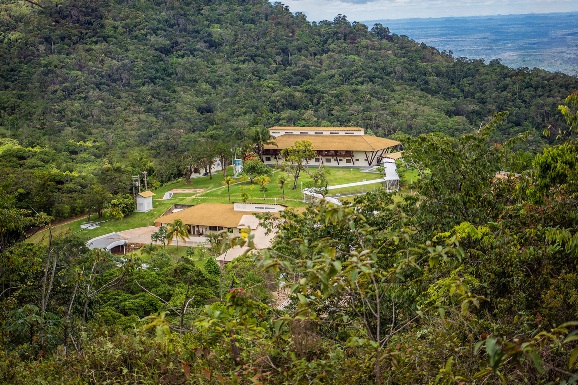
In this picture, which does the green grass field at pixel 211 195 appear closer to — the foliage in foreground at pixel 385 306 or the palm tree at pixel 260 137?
the palm tree at pixel 260 137

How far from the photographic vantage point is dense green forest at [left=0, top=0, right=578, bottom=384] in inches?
131

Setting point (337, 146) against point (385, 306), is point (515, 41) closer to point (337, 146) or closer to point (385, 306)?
point (337, 146)

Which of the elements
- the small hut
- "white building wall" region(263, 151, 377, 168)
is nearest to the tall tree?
"white building wall" region(263, 151, 377, 168)

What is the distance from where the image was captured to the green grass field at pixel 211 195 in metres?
21.4

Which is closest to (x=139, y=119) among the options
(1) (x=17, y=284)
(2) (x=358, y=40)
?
(2) (x=358, y=40)

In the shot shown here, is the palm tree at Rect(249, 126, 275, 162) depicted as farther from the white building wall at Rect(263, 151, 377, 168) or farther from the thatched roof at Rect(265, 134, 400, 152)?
the white building wall at Rect(263, 151, 377, 168)

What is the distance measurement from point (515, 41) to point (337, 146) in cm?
6273

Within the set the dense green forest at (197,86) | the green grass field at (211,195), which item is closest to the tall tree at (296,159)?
the green grass field at (211,195)

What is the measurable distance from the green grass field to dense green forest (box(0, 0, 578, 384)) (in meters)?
0.69

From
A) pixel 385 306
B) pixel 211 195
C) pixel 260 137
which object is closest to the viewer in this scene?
pixel 385 306

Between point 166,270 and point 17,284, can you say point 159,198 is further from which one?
point 17,284

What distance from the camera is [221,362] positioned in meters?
3.65

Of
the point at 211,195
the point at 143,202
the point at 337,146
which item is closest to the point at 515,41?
the point at 337,146

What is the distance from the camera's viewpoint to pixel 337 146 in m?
30.8
